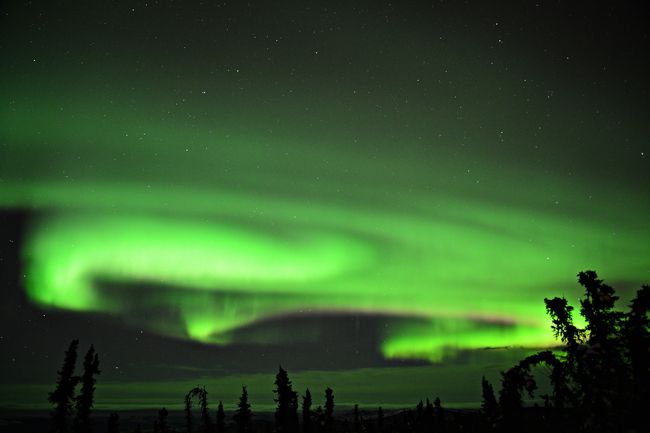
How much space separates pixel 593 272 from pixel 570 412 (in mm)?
5416

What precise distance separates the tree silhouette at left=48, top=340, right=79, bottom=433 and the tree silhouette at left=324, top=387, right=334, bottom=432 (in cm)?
5229

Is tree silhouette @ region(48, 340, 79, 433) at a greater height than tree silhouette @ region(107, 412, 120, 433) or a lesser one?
greater

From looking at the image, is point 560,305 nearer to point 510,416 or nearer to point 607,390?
point 607,390

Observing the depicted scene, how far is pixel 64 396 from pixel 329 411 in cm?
5765

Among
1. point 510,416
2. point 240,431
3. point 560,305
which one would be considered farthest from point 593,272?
point 240,431

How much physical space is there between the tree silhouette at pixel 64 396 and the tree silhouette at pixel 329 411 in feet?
172

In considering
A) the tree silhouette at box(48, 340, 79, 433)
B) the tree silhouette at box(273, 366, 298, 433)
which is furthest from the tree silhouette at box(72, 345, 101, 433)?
the tree silhouette at box(273, 366, 298, 433)

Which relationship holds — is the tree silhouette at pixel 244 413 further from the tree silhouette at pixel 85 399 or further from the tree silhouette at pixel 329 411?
the tree silhouette at pixel 85 399

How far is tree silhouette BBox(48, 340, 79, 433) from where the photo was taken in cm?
4472

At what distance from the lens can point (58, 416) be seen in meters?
44.9

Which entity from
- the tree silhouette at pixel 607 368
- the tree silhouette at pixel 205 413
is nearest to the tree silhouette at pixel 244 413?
the tree silhouette at pixel 205 413

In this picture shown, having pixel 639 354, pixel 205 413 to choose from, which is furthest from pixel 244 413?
pixel 639 354

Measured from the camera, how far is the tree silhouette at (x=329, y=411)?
286 feet

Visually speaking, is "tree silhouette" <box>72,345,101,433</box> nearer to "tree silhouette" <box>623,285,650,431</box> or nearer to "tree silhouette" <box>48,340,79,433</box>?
"tree silhouette" <box>48,340,79,433</box>
